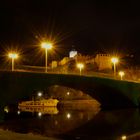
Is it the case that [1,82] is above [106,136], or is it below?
above

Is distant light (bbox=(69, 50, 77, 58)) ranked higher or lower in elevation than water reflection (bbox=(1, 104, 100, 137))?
higher

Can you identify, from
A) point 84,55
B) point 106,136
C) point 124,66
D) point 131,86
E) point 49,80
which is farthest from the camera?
point 84,55

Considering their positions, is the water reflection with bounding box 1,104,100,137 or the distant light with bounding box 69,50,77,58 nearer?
the water reflection with bounding box 1,104,100,137

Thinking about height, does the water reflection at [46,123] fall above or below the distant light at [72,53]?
below

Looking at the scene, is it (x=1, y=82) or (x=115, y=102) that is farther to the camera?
(x=115, y=102)

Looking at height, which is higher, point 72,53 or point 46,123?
point 72,53

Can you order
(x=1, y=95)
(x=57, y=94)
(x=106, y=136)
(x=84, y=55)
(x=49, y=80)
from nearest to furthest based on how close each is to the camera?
(x=106, y=136)
(x=1, y=95)
(x=49, y=80)
(x=57, y=94)
(x=84, y=55)

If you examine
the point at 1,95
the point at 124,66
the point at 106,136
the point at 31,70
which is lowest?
the point at 106,136

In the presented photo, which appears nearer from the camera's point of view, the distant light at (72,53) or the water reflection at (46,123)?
the water reflection at (46,123)

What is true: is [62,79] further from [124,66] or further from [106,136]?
[124,66]

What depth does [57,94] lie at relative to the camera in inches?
3826

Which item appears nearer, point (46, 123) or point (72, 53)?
point (46, 123)

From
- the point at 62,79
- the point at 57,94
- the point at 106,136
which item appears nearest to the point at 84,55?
the point at 57,94

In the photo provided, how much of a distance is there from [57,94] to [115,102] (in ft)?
114
